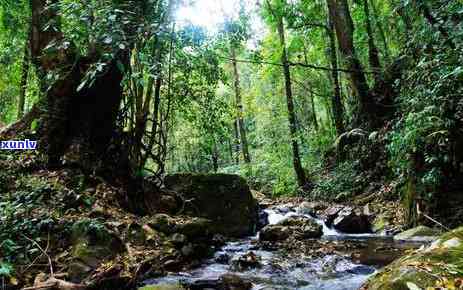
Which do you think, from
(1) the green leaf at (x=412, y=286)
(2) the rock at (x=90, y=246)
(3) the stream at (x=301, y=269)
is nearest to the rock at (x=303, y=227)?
(3) the stream at (x=301, y=269)

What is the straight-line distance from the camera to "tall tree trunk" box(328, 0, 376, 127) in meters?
12.8

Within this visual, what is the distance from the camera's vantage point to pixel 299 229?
29.6ft

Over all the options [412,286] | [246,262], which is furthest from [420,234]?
[412,286]

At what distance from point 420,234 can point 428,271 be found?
4866mm

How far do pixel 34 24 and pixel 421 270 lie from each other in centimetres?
882

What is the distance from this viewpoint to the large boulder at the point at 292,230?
8713mm

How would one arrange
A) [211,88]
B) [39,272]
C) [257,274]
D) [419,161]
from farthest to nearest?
[211,88], [419,161], [257,274], [39,272]

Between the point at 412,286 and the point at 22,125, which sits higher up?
the point at 22,125

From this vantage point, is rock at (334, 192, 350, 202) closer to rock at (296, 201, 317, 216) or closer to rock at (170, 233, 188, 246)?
rock at (296, 201, 317, 216)

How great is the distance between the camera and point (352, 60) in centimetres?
1270

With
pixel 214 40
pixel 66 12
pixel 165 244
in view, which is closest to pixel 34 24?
pixel 66 12

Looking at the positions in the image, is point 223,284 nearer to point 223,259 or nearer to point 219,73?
point 223,259

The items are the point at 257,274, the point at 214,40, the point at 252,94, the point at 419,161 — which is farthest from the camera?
the point at 252,94

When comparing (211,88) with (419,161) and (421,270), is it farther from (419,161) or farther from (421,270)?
(421,270)
